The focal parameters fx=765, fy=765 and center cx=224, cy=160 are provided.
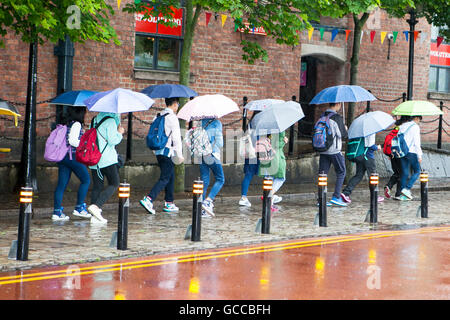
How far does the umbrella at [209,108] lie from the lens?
1252 cm

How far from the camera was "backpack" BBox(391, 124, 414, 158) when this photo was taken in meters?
15.4

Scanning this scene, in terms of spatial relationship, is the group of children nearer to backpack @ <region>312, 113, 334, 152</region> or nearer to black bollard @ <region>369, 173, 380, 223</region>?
backpack @ <region>312, 113, 334, 152</region>

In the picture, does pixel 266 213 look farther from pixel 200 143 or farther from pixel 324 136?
pixel 324 136

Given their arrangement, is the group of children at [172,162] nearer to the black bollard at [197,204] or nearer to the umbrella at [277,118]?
the umbrella at [277,118]

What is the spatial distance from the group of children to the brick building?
437 centimetres

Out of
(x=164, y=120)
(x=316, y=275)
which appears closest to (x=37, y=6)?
(x=164, y=120)

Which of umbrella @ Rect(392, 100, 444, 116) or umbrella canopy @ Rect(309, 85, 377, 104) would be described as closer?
umbrella canopy @ Rect(309, 85, 377, 104)

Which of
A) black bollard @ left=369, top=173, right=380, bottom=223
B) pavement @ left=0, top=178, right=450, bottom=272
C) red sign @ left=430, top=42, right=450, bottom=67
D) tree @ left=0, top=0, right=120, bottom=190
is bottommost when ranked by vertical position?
pavement @ left=0, top=178, right=450, bottom=272

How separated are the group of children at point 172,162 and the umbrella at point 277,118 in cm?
39

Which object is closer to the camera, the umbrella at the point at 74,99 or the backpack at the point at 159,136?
the umbrella at the point at 74,99

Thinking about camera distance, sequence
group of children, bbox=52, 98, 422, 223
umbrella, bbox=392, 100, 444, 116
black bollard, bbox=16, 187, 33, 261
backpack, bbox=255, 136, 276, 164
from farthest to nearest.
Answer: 1. umbrella, bbox=392, 100, 444, 116
2. backpack, bbox=255, 136, 276, 164
3. group of children, bbox=52, 98, 422, 223
4. black bollard, bbox=16, 187, 33, 261

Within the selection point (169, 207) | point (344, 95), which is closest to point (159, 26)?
point (344, 95)

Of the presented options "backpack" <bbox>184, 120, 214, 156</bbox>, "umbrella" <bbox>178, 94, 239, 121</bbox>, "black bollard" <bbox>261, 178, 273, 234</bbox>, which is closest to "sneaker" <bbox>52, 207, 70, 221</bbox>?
"backpack" <bbox>184, 120, 214, 156</bbox>

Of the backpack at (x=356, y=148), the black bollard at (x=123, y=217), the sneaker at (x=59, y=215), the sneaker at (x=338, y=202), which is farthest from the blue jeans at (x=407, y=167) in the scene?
the black bollard at (x=123, y=217)
